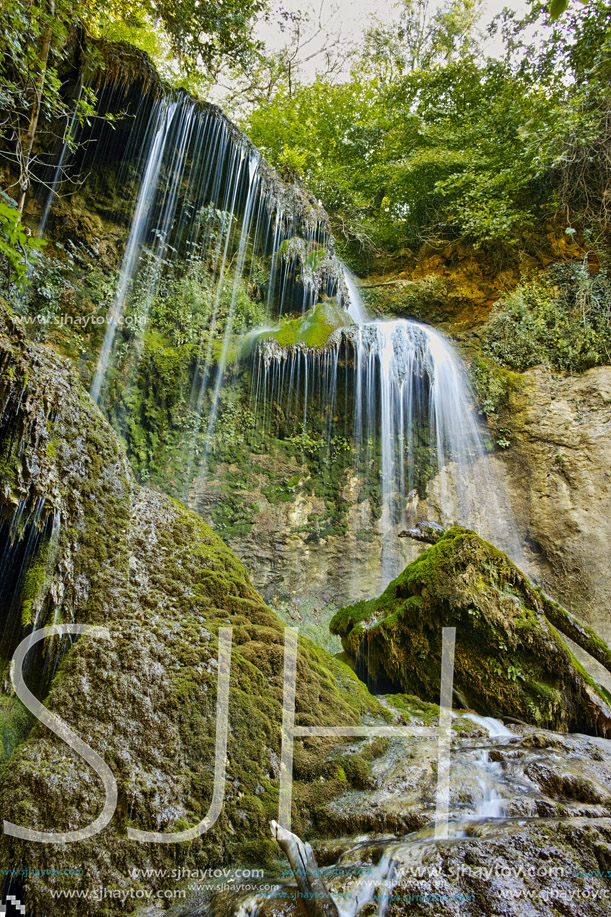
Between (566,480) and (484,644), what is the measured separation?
591 cm

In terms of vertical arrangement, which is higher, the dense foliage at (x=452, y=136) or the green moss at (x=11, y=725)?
the dense foliage at (x=452, y=136)

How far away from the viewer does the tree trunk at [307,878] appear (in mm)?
2104

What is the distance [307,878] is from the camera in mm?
2207

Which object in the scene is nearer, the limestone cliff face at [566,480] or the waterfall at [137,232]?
the waterfall at [137,232]

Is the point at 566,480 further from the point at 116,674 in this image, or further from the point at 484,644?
the point at 116,674

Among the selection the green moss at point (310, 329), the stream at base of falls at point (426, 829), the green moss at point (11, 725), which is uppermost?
the green moss at point (310, 329)

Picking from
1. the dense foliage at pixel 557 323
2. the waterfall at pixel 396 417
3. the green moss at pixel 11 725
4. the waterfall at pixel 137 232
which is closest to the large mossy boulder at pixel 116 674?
the green moss at pixel 11 725

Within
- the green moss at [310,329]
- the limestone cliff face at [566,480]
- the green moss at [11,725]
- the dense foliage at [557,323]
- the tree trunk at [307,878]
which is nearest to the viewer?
the tree trunk at [307,878]

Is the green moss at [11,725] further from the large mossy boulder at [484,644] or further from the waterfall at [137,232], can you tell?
the waterfall at [137,232]

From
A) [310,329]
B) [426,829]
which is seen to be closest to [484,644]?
[426,829]

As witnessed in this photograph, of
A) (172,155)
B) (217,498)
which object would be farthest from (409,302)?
(217,498)

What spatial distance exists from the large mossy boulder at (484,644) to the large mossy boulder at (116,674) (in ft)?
6.07

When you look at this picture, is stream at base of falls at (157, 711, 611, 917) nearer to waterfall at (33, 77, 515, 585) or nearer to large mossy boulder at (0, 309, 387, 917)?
large mossy boulder at (0, 309, 387, 917)

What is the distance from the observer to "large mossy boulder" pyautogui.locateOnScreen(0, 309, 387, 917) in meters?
2.28
